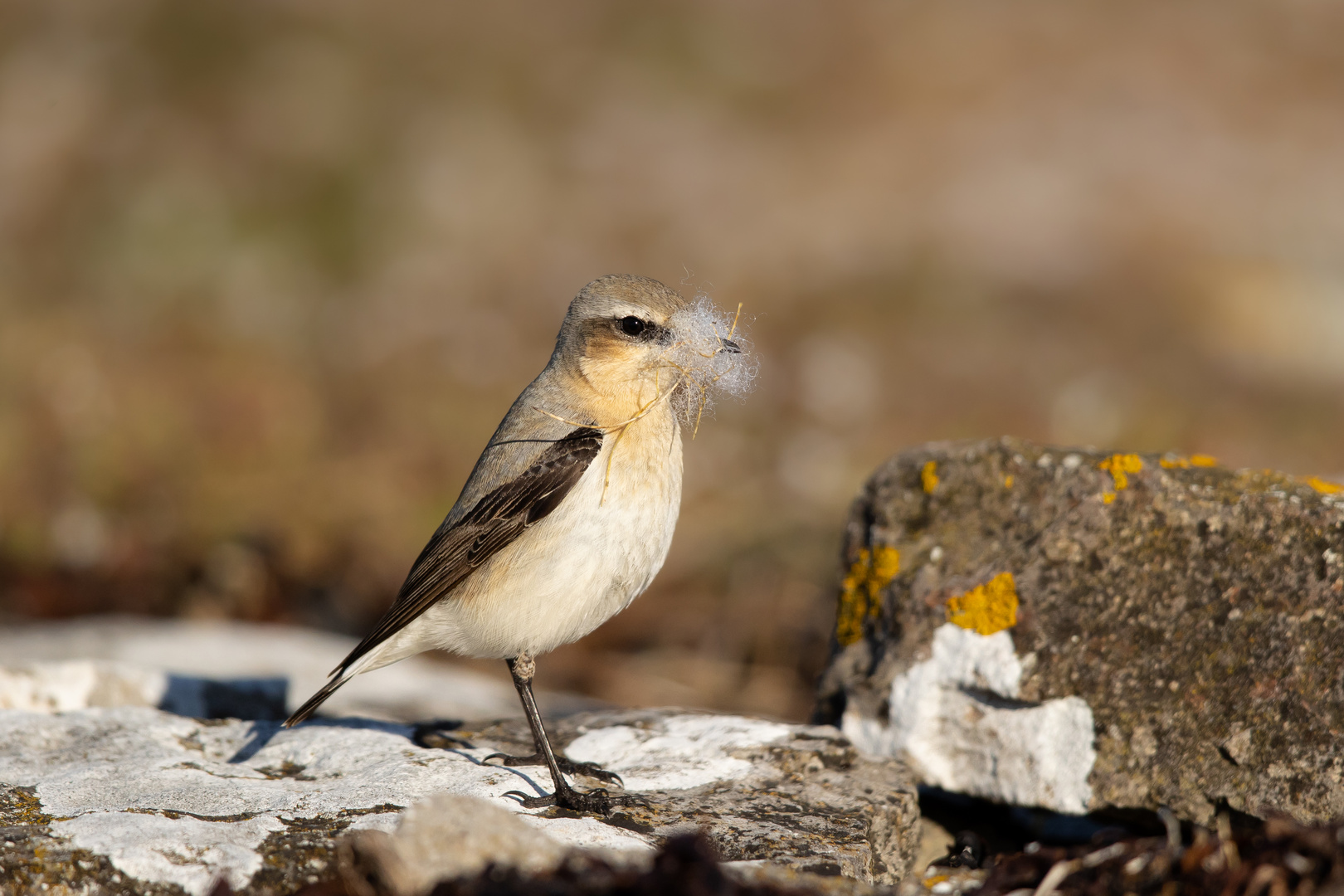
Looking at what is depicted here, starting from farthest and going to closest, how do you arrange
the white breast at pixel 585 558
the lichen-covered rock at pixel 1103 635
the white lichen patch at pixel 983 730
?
the white breast at pixel 585 558, the white lichen patch at pixel 983 730, the lichen-covered rock at pixel 1103 635

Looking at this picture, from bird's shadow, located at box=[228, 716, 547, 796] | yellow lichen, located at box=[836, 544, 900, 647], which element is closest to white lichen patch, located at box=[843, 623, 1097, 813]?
yellow lichen, located at box=[836, 544, 900, 647]

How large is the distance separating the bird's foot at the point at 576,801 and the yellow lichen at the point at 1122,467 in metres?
2.60

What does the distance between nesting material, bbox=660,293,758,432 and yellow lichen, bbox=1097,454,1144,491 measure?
1.73 metres

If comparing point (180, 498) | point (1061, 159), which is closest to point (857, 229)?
point (1061, 159)

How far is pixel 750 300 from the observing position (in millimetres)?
13289

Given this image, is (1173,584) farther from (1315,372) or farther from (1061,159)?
(1061,159)

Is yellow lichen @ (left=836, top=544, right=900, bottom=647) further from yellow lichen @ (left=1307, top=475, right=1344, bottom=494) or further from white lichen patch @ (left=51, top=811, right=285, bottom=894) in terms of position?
white lichen patch @ (left=51, top=811, right=285, bottom=894)

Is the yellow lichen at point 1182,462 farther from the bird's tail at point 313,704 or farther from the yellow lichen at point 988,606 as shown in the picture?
the bird's tail at point 313,704

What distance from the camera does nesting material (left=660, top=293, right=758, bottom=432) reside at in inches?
207

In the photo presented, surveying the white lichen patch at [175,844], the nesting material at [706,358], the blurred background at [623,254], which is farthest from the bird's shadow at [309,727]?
the blurred background at [623,254]

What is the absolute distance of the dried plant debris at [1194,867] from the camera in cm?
318

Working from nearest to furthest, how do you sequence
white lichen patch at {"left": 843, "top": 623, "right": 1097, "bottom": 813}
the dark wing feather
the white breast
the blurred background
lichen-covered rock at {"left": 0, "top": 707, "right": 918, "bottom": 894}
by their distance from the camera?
lichen-covered rock at {"left": 0, "top": 707, "right": 918, "bottom": 894} < white lichen patch at {"left": 843, "top": 623, "right": 1097, "bottom": 813} < the white breast < the dark wing feather < the blurred background

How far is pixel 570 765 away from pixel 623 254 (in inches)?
373

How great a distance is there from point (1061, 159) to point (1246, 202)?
2324 mm
